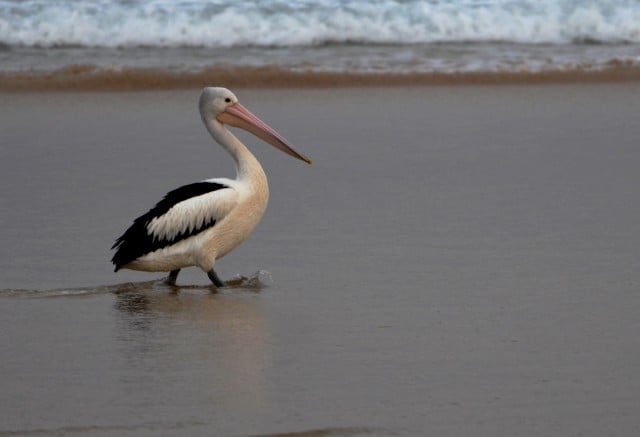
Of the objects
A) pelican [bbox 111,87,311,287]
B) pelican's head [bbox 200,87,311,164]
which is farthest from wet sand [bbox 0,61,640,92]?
pelican [bbox 111,87,311,287]

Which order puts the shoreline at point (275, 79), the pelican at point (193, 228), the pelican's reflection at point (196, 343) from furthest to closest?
the shoreline at point (275, 79) < the pelican at point (193, 228) < the pelican's reflection at point (196, 343)

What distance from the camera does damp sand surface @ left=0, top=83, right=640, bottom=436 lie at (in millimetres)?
4055

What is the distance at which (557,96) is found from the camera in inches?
402

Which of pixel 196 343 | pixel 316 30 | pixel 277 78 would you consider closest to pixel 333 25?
pixel 316 30

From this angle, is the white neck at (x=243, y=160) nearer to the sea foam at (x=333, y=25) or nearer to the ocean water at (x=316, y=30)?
the ocean water at (x=316, y=30)

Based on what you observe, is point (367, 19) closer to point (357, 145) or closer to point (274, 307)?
point (357, 145)

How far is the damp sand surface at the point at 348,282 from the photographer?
13.3 feet

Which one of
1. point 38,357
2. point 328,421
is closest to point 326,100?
point 38,357

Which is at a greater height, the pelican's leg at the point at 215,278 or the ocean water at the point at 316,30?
the ocean water at the point at 316,30

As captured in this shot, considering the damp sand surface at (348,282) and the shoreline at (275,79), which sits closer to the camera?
the damp sand surface at (348,282)

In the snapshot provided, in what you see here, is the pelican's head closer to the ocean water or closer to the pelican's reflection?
the pelican's reflection

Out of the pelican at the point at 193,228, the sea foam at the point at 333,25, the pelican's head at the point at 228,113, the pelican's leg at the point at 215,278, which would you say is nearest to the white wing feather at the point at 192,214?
the pelican at the point at 193,228

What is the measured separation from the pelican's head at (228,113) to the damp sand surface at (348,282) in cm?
48

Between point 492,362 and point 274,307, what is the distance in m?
1.19
